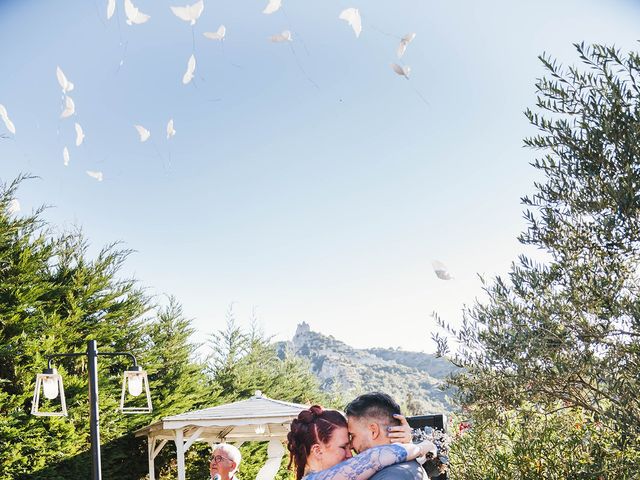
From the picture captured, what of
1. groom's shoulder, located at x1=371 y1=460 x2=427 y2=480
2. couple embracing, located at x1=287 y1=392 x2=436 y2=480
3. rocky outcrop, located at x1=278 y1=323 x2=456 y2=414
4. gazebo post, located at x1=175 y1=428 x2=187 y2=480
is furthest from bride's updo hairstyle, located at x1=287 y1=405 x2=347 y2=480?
rocky outcrop, located at x1=278 y1=323 x2=456 y2=414

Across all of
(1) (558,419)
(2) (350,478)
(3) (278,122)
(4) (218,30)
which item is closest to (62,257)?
(3) (278,122)

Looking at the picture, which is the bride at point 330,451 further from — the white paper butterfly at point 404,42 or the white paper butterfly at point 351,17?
the white paper butterfly at point 351,17

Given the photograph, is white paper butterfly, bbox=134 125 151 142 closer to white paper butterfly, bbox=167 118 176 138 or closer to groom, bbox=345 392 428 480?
white paper butterfly, bbox=167 118 176 138

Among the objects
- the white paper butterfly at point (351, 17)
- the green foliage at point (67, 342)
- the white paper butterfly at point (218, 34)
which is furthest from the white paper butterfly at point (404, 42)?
the green foliage at point (67, 342)

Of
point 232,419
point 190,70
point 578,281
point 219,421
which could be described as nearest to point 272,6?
point 190,70

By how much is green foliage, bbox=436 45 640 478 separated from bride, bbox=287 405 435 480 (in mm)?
1515

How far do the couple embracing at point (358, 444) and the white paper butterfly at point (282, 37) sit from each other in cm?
247

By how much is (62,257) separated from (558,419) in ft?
34.4

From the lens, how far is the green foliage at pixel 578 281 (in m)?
3.72

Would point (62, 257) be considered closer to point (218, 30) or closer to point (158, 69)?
point (158, 69)

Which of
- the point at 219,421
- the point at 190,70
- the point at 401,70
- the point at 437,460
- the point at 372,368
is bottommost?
the point at 437,460

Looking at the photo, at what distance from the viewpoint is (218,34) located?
14.6ft

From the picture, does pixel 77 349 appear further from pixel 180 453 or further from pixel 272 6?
pixel 272 6

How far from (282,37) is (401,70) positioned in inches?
32.9
